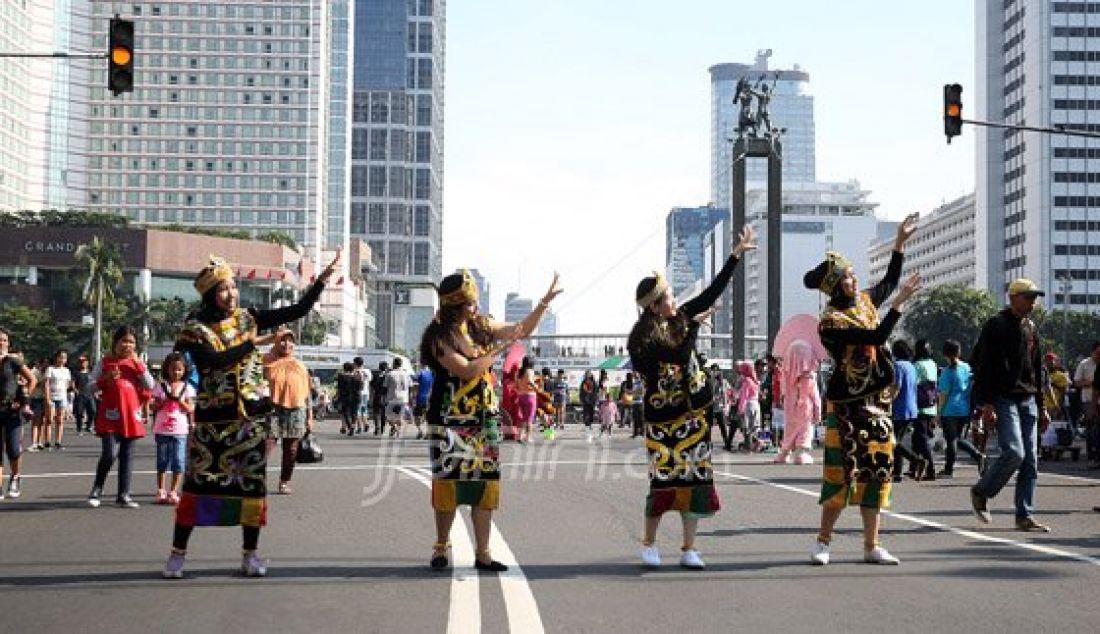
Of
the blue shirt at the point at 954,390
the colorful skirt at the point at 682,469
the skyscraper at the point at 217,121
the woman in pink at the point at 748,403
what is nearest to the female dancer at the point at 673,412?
the colorful skirt at the point at 682,469

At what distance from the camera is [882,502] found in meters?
7.98

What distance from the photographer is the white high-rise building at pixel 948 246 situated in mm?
A: 169500

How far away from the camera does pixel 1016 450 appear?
10.0 m

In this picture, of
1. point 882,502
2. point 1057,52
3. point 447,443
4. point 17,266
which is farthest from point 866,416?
point 1057,52

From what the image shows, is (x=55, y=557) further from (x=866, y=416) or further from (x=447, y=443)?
(x=866, y=416)

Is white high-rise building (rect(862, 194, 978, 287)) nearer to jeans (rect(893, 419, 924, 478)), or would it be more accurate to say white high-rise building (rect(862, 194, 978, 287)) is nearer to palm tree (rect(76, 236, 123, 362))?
palm tree (rect(76, 236, 123, 362))

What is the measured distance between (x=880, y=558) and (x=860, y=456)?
657mm

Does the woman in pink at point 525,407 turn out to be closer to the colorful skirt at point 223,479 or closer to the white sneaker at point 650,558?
the white sneaker at point 650,558

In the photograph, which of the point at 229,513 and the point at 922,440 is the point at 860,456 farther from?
the point at 922,440

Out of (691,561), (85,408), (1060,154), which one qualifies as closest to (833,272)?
(691,561)

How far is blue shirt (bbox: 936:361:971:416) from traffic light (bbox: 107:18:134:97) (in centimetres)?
1097

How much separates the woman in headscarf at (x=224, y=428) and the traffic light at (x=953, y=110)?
1565cm

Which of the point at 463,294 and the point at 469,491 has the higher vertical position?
the point at 463,294

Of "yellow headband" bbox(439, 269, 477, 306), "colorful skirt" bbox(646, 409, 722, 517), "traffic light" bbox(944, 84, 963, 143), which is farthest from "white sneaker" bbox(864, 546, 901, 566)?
"traffic light" bbox(944, 84, 963, 143)
